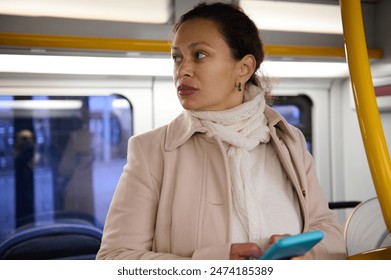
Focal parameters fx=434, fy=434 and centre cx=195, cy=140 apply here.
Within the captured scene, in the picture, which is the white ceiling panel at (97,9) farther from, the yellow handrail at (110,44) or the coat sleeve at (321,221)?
the coat sleeve at (321,221)

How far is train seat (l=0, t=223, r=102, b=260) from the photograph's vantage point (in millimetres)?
1680

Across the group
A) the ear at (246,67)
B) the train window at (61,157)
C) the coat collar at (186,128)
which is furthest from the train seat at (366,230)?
the train window at (61,157)

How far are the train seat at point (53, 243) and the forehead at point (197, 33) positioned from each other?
1113 mm

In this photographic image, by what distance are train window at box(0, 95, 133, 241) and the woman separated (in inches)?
41.7

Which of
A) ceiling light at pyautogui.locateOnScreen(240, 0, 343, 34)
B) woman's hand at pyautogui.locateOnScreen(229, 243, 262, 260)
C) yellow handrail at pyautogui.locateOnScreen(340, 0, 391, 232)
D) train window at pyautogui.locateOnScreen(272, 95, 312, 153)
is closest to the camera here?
yellow handrail at pyautogui.locateOnScreen(340, 0, 391, 232)

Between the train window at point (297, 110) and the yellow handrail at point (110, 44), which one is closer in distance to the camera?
the yellow handrail at point (110, 44)

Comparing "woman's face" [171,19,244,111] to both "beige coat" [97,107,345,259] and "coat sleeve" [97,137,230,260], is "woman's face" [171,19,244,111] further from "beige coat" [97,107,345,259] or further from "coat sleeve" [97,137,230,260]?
"coat sleeve" [97,137,230,260]

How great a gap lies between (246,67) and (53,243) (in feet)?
3.84

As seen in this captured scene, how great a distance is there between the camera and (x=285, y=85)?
212cm

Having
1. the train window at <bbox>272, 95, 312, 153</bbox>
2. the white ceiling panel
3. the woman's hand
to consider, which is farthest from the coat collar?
the train window at <bbox>272, 95, 312, 153</bbox>

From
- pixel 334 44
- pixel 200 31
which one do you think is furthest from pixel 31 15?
pixel 334 44

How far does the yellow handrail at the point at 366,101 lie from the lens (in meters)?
0.52

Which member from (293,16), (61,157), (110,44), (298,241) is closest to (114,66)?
(110,44)

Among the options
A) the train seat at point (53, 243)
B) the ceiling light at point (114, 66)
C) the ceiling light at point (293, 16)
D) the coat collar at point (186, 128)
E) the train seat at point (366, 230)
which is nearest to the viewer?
the coat collar at point (186, 128)
